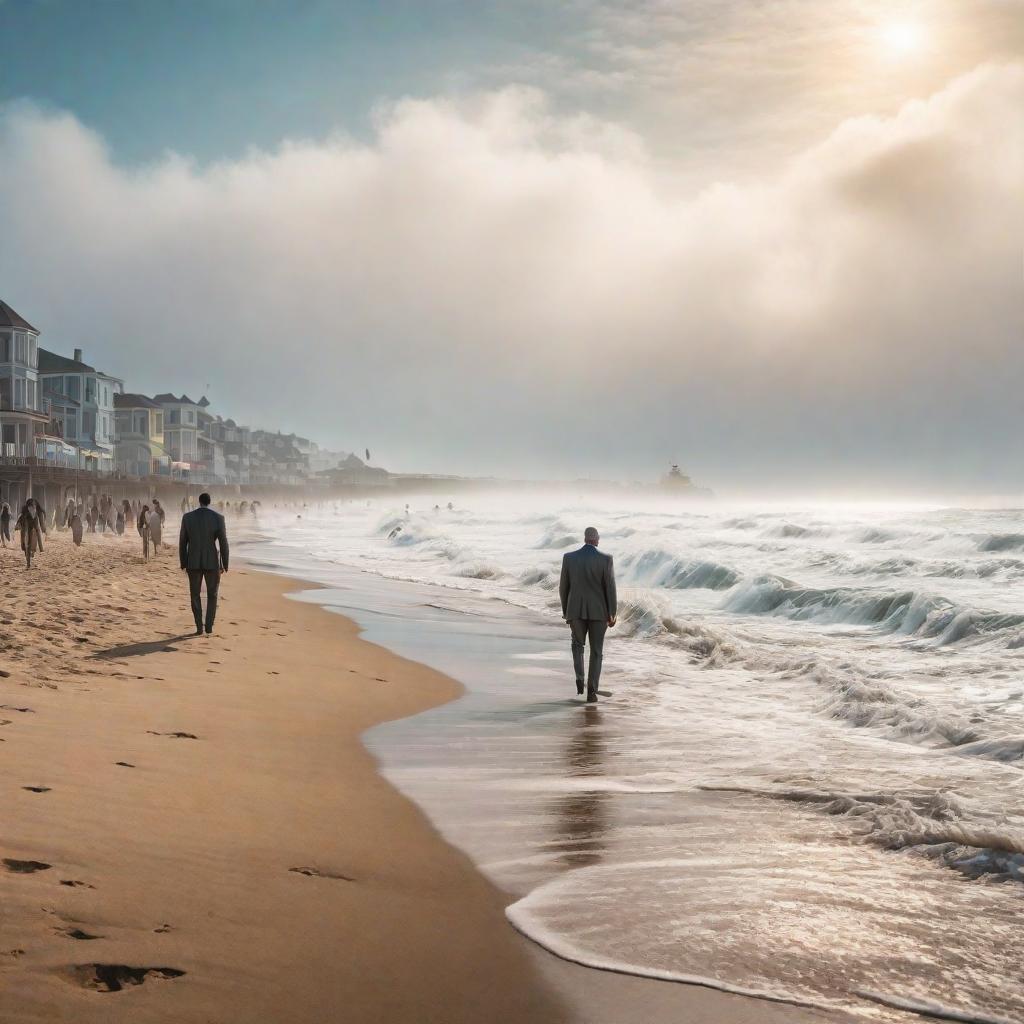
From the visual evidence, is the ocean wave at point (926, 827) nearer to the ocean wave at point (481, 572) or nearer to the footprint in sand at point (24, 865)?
the footprint in sand at point (24, 865)

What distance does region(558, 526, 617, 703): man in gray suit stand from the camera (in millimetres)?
11359

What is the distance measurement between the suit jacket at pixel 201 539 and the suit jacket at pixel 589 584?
5196 millimetres

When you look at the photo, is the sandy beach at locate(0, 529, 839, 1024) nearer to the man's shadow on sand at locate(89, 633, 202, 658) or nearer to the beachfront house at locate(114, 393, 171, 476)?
the man's shadow on sand at locate(89, 633, 202, 658)

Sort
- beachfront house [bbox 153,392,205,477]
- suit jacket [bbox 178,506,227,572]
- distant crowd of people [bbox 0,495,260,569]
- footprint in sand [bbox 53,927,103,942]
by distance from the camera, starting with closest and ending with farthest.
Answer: footprint in sand [bbox 53,927,103,942]
suit jacket [bbox 178,506,227,572]
distant crowd of people [bbox 0,495,260,569]
beachfront house [bbox 153,392,205,477]

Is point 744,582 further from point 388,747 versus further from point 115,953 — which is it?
point 115,953

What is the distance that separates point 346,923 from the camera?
4.50 metres

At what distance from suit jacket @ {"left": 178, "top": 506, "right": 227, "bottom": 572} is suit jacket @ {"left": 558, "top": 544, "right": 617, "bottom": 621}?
520 cm

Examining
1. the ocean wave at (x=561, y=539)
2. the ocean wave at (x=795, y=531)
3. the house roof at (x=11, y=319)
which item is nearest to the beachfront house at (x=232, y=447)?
the house roof at (x=11, y=319)

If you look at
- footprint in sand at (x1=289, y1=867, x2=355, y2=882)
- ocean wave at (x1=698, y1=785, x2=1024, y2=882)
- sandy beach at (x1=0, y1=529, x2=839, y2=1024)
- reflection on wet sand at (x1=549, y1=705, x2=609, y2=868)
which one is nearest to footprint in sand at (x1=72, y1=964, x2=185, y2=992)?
sandy beach at (x1=0, y1=529, x2=839, y2=1024)

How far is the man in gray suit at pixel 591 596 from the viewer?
11359 millimetres

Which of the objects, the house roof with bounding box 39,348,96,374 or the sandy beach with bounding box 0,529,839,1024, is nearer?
the sandy beach with bounding box 0,529,839,1024

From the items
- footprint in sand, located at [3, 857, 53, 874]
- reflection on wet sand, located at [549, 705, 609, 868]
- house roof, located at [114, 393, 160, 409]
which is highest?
house roof, located at [114, 393, 160, 409]

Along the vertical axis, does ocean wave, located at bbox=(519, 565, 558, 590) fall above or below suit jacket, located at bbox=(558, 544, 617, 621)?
below

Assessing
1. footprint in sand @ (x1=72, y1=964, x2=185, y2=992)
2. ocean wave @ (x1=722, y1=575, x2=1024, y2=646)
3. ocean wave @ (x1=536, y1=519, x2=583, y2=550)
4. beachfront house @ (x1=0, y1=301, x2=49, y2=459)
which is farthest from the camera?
beachfront house @ (x1=0, y1=301, x2=49, y2=459)
